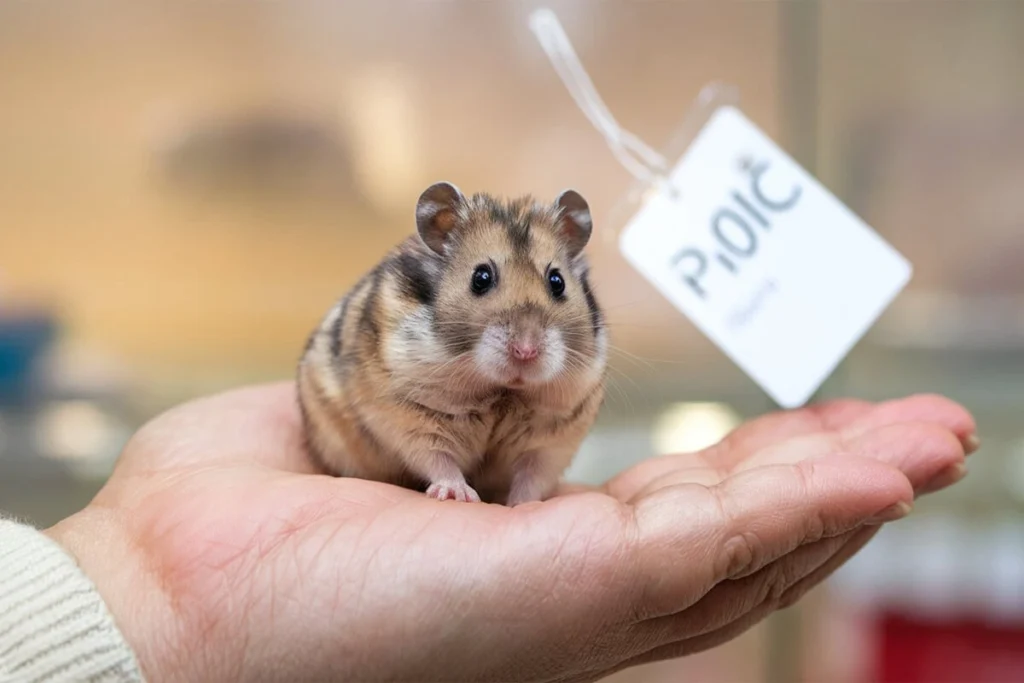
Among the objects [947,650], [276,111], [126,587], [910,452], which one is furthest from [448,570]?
[947,650]

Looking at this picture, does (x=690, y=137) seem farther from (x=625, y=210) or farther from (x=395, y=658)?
(x=395, y=658)

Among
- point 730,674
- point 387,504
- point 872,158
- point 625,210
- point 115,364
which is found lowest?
point 730,674

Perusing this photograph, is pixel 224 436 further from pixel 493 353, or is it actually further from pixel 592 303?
pixel 592 303

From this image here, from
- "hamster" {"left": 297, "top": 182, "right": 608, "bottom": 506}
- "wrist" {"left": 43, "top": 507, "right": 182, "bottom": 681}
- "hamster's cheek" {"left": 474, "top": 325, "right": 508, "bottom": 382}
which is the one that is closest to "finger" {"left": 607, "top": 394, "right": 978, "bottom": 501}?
"hamster" {"left": 297, "top": 182, "right": 608, "bottom": 506}

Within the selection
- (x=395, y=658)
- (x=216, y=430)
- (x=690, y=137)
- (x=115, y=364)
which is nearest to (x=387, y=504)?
(x=395, y=658)

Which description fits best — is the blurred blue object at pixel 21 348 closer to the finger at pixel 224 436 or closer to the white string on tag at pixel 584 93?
the finger at pixel 224 436

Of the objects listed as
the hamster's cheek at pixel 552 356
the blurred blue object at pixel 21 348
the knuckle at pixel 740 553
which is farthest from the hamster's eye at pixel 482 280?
the blurred blue object at pixel 21 348

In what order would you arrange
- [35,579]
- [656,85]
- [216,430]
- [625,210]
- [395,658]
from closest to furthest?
[395,658] < [35,579] < [216,430] < [625,210] < [656,85]
